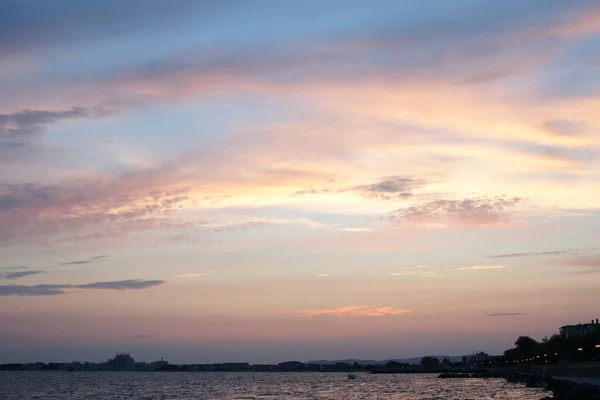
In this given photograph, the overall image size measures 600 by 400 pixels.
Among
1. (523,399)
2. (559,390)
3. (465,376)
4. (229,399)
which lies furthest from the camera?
(465,376)

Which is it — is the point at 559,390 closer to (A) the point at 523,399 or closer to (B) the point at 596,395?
(A) the point at 523,399

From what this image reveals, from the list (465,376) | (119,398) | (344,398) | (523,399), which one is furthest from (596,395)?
(465,376)

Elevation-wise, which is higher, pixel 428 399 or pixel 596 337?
pixel 596 337

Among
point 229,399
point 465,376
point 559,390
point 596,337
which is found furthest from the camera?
point 465,376

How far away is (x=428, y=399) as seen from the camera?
8919cm

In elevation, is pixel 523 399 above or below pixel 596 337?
below

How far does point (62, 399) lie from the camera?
10069 cm

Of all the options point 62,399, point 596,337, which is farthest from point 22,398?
point 596,337

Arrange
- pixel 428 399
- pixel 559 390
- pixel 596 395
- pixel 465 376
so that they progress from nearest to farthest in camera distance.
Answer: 1. pixel 596 395
2. pixel 559 390
3. pixel 428 399
4. pixel 465 376

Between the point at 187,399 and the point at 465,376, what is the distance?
11273 centimetres

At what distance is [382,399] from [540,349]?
116417mm

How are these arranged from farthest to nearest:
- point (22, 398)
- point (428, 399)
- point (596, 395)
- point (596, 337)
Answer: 1. point (596, 337)
2. point (22, 398)
3. point (428, 399)
4. point (596, 395)

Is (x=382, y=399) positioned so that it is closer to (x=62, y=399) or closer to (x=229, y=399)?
(x=229, y=399)

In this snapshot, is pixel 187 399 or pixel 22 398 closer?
pixel 187 399
